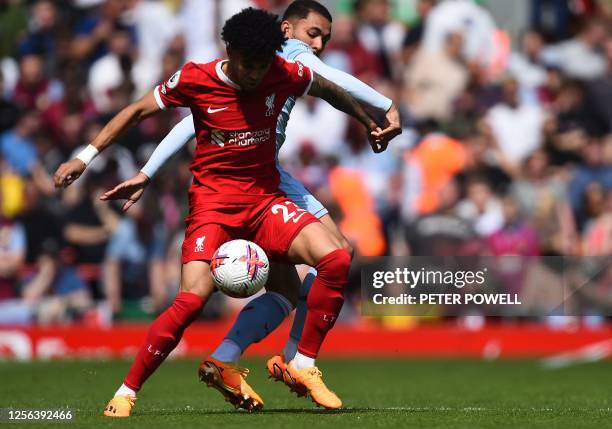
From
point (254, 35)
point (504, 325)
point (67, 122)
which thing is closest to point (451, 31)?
point (504, 325)

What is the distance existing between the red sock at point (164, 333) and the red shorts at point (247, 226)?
0.31 m

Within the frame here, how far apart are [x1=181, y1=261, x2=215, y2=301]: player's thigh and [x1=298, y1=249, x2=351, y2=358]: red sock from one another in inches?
26.8

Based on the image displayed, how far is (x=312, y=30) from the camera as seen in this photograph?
960 centimetres

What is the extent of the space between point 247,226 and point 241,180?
0.31m

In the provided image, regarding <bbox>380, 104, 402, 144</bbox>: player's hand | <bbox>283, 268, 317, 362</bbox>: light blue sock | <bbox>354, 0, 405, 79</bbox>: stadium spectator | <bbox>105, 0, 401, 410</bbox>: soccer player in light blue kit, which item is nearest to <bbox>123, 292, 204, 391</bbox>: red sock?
<bbox>105, 0, 401, 410</bbox>: soccer player in light blue kit

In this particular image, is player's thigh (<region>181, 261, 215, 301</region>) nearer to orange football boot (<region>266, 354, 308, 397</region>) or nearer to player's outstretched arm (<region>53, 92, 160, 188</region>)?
orange football boot (<region>266, 354, 308, 397</region>)

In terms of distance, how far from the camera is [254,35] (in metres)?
8.16

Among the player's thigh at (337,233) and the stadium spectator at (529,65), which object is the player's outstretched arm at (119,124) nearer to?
the player's thigh at (337,233)

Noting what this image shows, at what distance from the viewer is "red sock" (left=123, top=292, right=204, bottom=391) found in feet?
27.6

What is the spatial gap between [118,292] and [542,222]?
5.65 meters

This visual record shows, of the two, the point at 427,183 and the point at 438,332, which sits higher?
the point at 427,183

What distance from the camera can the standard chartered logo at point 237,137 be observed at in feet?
28.5

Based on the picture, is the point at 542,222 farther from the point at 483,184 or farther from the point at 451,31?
the point at 451,31

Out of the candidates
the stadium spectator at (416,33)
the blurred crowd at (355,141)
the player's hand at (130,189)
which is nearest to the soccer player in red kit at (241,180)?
the player's hand at (130,189)
